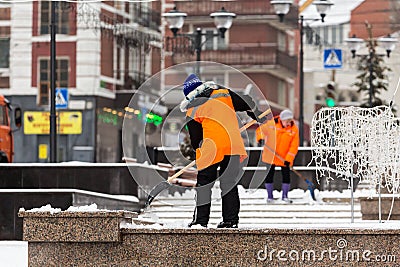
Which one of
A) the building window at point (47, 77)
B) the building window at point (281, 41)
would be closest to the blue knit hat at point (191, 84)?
the building window at point (47, 77)

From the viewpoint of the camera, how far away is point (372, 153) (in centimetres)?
1451

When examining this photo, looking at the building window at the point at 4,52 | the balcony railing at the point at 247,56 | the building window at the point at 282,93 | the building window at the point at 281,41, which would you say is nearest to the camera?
the building window at the point at 4,52

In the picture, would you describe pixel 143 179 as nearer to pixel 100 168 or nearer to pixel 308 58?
pixel 100 168

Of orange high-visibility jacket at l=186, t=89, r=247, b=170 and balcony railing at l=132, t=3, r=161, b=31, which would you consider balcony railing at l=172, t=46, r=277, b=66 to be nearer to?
balcony railing at l=132, t=3, r=161, b=31

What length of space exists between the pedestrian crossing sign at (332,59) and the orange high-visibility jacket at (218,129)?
81.2 feet

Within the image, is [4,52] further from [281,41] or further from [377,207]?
[377,207]

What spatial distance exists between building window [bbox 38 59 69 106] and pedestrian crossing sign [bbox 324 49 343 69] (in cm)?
1242

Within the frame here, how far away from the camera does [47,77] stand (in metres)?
46.9

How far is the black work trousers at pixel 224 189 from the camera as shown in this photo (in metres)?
12.5

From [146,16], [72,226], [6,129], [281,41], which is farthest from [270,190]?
[281,41]

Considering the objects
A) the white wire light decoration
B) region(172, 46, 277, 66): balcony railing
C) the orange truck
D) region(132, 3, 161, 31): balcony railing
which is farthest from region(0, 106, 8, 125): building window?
region(172, 46, 277, 66): balcony railing

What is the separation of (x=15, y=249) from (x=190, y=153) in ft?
40.5

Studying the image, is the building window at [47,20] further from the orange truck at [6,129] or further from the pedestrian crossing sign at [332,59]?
the orange truck at [6,129]

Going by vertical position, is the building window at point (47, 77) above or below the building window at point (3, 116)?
above
